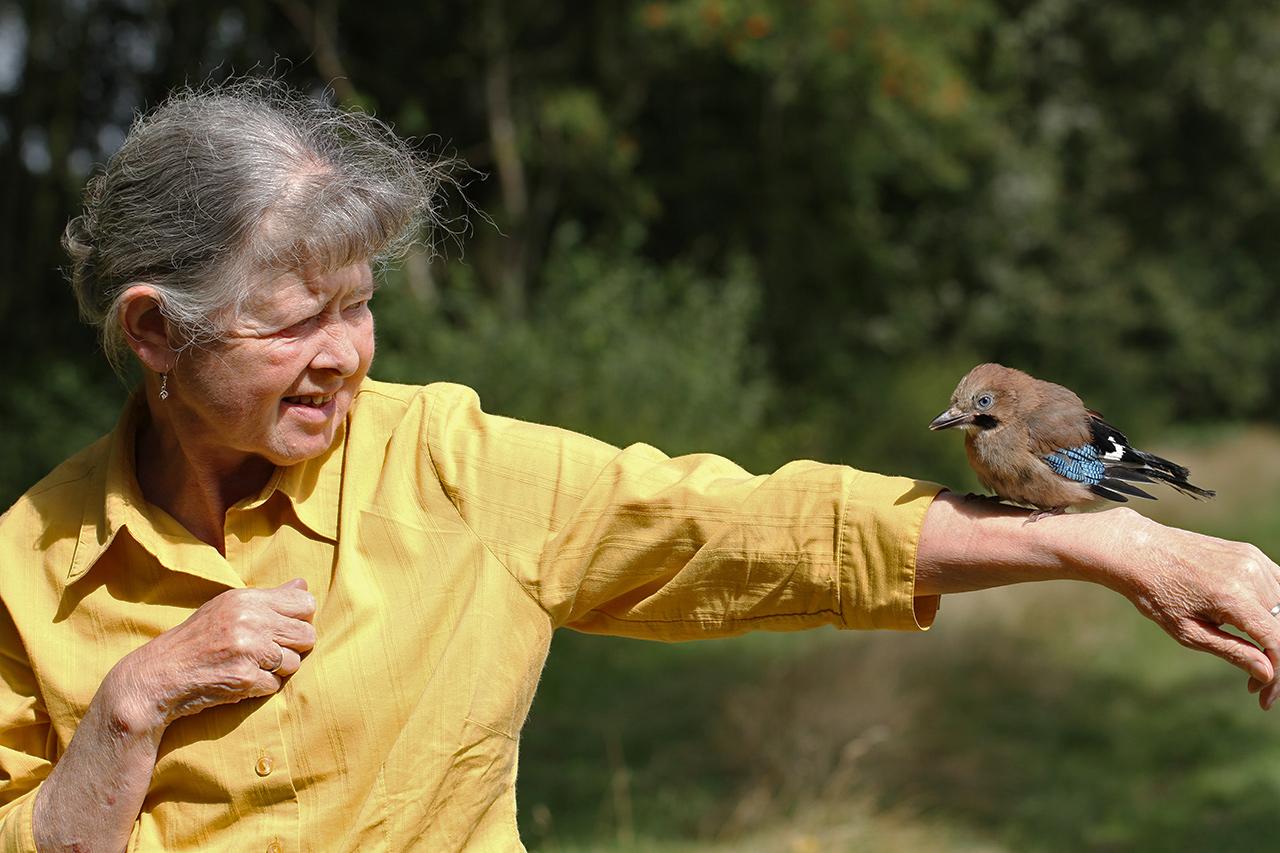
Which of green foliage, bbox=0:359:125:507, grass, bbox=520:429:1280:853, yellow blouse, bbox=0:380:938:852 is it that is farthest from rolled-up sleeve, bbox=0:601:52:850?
green foliage, bbox=0:359:125:507

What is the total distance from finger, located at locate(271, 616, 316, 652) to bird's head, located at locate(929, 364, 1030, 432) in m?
1.09

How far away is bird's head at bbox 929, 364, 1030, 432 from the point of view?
2330mm

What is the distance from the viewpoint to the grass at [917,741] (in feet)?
18.2

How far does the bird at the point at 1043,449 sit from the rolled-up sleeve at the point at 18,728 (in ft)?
4.88

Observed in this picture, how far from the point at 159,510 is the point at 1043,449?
144cm

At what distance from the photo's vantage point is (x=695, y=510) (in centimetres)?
205

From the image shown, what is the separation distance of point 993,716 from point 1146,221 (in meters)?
16.2

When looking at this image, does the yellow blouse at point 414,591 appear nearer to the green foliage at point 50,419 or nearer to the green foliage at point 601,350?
the green foliage at point 601,350

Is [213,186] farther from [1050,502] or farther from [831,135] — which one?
[831,135]

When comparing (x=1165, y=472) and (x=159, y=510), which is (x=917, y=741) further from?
(x=159, y=510)

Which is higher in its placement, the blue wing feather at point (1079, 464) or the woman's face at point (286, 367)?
the woman's face at point (286, 367)

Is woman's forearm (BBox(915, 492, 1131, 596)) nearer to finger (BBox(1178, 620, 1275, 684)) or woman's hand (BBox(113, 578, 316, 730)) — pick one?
finger (BBox(1178, 620, 1275, 684))

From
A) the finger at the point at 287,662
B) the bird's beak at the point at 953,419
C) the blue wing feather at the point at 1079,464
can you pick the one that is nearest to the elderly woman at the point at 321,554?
the finger at the point at 287,662

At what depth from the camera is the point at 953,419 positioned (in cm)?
235
